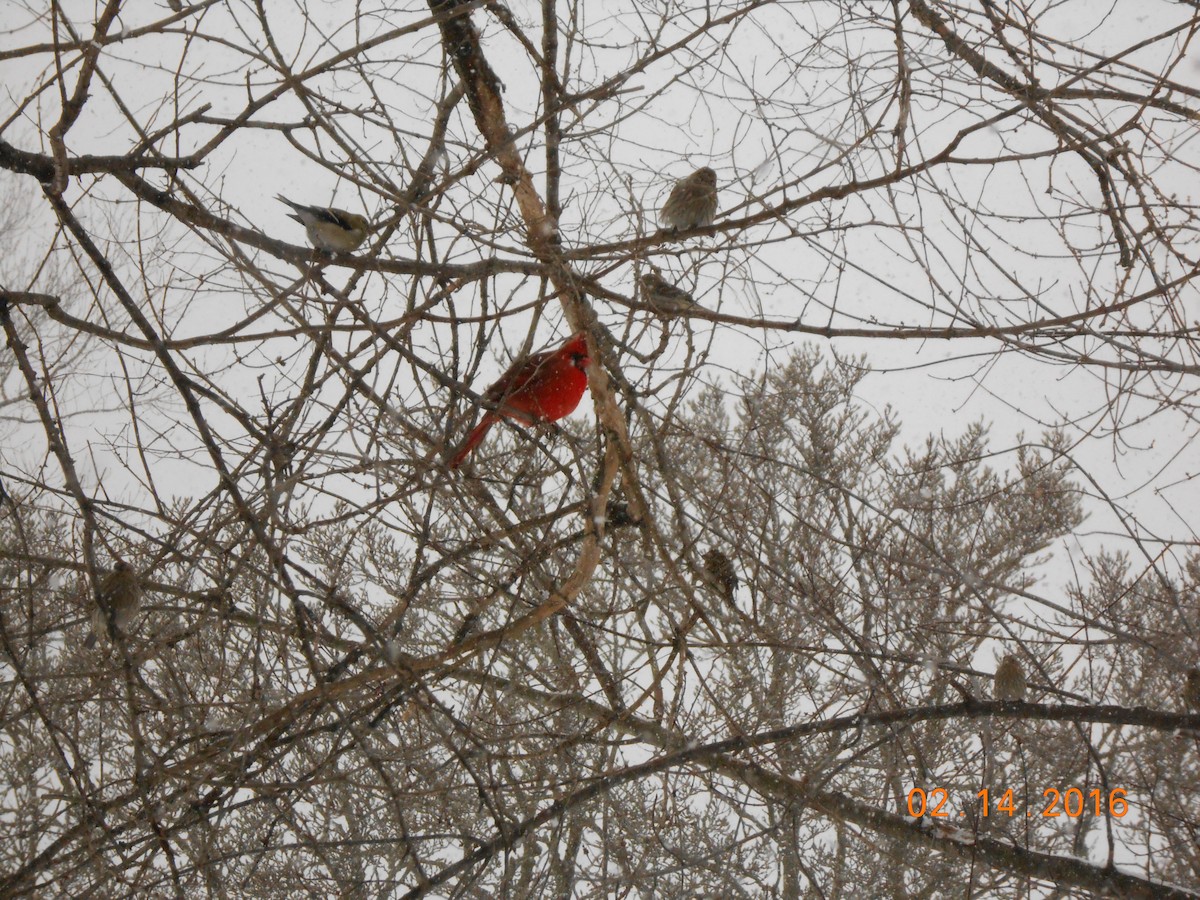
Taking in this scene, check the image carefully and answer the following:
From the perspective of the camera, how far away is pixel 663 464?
2.54 meters

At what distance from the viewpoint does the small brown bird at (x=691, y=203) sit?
331 centimetres

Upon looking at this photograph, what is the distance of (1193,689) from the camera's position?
10.6 feet

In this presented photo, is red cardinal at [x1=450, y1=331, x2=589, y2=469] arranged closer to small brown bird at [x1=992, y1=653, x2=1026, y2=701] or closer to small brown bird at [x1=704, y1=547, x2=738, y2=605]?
small brown bird at [x1=704, y1=547, x2=738, y2=605]

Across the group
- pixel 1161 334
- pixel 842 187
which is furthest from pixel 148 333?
pixel 1161 334

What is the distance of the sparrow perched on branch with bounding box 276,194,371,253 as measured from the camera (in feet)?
10.6

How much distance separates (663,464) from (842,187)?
78 centimetres

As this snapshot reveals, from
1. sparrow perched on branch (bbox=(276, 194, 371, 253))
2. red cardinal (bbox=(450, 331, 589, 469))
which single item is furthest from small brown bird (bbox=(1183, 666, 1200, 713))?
sparrow perched on branch (bbox=(276, 194, 371, 253))

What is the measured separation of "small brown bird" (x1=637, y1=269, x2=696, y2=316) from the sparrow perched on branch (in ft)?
3.40

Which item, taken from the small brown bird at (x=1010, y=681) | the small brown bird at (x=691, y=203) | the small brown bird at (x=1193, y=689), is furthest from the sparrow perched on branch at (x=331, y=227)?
the small brown bird at (x=1193, y=689)

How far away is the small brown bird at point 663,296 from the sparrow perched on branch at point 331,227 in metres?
1.04

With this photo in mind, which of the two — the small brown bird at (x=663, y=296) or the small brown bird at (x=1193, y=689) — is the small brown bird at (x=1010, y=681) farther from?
the small brown bird at (x=663, y=296)
